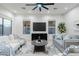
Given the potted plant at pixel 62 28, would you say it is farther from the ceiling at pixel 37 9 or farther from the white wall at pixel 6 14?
the white wall at pixel 6 14

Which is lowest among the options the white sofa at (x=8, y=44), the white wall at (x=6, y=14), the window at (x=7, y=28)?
the white sofa at (x=8, y=44)

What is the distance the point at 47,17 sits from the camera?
263 cm

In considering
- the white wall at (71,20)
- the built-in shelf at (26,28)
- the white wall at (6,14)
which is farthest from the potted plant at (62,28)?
the white wall at (6,14)

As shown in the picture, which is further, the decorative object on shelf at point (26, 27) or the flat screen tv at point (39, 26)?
the flat screen tv at point (39, 26)

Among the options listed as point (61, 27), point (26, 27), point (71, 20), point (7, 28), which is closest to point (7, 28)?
point (7, 28)

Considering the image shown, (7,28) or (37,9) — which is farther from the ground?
(37,9)

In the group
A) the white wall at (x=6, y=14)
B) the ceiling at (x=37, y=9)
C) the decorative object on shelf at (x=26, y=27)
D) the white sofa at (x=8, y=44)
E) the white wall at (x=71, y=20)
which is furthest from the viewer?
the white wall at (x=71, y=20)

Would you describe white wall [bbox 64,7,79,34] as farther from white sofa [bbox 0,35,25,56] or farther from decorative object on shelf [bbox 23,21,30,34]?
white sofa [bbox 0,35,25,56]

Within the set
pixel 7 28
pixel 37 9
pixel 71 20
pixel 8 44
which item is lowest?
pixel 8 44

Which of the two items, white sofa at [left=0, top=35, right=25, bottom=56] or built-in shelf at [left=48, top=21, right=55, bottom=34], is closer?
white sofa at [left=0, top=35, right=25, bottom=56]

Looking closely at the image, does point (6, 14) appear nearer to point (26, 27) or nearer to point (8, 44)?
point (8, 44)

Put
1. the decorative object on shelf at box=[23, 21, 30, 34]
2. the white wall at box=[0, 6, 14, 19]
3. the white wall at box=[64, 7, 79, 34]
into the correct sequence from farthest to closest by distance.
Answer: the white wall at box=[64, 7, 79, 34]
the decorative object on shelf at box=[23, 21, 30, 34]
the white wall at box=[0, 6, 14, 19]

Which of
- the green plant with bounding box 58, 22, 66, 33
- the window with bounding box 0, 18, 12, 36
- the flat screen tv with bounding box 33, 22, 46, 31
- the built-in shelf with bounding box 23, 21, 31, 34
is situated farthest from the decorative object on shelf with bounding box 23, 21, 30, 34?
the green plant with bounding box 58, 22, 66, 33

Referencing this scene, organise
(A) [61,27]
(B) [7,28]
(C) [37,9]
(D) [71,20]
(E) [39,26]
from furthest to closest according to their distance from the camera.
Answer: (D) [71,20]
(E) [39,26]
(A) [61,27]
(B) [7,28]
(C) [37,9]
